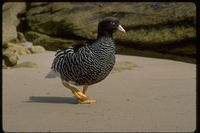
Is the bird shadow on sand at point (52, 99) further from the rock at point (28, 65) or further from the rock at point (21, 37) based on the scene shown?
the rock at point (21, 37)

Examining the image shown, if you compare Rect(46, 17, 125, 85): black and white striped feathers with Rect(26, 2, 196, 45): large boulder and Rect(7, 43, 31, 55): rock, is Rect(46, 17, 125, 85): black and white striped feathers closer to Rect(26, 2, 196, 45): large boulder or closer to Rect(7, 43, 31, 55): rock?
Rect(26, 2, 196, 45): large boulder

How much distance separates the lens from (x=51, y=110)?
610 centimetres

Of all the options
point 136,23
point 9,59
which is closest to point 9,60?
point 9,59

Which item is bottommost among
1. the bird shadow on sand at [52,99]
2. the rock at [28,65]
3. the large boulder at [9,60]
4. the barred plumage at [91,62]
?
the large boulder at [9,60]

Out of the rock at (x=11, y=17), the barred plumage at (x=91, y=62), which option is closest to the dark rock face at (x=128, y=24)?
the rock at (x=11, y=17)

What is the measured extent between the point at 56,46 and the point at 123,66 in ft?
11.3

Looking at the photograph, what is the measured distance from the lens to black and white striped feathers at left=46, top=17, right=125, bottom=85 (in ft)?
21.1

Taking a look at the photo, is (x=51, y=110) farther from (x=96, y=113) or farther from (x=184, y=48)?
(x=184, y=48)

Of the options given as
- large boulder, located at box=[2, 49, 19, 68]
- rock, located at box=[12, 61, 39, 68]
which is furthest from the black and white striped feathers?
large boulder, located at box=[2, 49, 19, 68]

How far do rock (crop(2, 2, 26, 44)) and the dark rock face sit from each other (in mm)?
519

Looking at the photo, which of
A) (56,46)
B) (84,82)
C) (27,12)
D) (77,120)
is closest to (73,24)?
(56,46)

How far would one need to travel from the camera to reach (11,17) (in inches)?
583

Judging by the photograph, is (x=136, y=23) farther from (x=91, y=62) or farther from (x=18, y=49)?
(x=91, y=62)

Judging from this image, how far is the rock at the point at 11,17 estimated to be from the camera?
1374 cm
